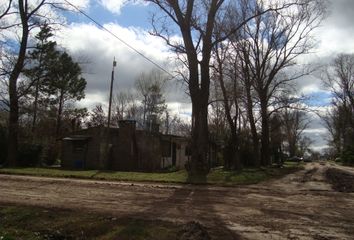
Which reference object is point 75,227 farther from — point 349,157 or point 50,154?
point 349,157

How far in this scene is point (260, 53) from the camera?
49.0 meters

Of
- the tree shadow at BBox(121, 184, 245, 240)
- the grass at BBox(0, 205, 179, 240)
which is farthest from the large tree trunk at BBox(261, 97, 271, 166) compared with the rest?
the grass at BBox(0, 205, 179, 240)

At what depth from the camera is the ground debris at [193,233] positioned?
900 centimetres

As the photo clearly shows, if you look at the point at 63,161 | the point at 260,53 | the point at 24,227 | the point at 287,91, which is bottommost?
the point at 24,227

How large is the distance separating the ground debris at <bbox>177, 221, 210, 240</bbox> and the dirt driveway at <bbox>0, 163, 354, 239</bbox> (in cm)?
42

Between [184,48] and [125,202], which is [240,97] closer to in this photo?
[184,48]

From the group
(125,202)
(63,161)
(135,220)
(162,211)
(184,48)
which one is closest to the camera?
(135,220)

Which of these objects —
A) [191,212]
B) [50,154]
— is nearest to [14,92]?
[50,154]

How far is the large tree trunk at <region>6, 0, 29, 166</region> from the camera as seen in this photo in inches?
1439

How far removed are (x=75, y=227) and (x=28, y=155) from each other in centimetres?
3085

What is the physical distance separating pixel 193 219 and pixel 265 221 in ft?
5.52

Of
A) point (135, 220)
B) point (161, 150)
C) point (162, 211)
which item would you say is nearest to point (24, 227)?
point (135, 220)

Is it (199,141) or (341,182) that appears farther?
(199,141)

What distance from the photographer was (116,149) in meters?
40.3
